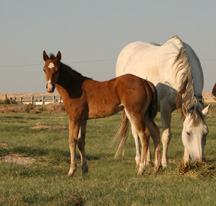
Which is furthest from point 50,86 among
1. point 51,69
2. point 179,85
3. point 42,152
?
point 42,152

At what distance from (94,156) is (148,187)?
19.7 ft

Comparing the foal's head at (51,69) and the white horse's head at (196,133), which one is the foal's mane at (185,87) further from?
the foal's head at (51,69)

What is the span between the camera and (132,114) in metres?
7.70

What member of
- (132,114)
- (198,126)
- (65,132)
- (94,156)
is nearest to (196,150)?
(198,126)

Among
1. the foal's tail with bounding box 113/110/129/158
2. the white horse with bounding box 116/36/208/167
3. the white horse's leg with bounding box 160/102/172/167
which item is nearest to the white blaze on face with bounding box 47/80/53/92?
the white horse with bounding box 116/36/208/167

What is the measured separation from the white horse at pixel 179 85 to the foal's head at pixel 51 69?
2.30 meters

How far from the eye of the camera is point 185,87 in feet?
26.5

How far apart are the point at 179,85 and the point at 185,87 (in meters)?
0.22

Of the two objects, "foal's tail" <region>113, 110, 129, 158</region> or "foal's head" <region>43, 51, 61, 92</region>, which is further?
"foal's tail" <region>113, 110, 129, 158</region>

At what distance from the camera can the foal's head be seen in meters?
7.69

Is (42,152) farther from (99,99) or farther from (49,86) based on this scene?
(49,86)

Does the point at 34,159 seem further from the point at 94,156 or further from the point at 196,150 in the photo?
the point at 196,150

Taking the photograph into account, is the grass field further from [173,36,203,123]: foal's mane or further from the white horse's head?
[173,36,203,123]: foal's mane

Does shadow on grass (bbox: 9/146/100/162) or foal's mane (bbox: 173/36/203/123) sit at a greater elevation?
foal's mane (bbox: 173/36/203/123)
